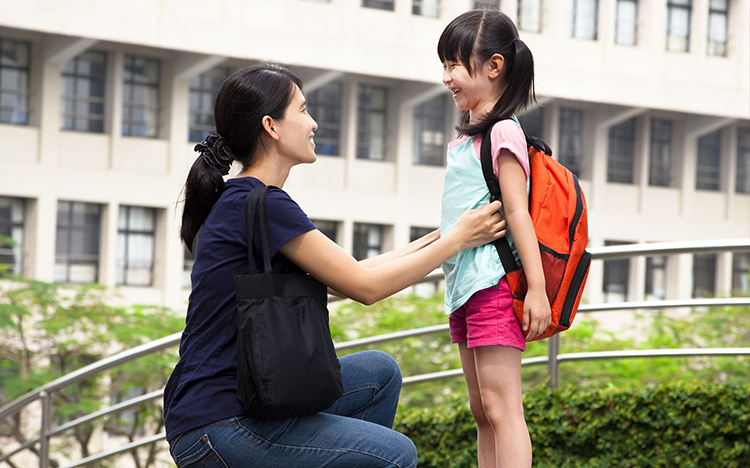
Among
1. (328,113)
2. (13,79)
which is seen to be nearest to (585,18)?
(328,113)

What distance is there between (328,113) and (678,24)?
9405 millimetres

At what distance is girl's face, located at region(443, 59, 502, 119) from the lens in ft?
9.29

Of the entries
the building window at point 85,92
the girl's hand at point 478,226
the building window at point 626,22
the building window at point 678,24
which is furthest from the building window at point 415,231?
the girl's hand at point 478,226

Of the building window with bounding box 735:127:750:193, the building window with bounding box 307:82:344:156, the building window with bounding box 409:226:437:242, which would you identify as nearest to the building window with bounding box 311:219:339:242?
the building window with bounding box 307:82:344:156

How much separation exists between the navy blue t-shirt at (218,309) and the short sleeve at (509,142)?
0.55 metres

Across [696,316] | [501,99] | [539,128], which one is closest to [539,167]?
[501,99]

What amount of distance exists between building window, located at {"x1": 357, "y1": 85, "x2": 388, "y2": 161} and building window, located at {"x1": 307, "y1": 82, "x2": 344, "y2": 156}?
531 mm

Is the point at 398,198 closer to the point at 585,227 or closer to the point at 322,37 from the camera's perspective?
the point at 322,37

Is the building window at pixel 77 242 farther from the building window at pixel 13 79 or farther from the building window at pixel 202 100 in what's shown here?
the building window at pixel 202 100

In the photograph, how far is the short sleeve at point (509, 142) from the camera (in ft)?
8.82

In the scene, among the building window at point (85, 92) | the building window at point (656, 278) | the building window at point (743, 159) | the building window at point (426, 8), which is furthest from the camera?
the building window at point (743, 159)

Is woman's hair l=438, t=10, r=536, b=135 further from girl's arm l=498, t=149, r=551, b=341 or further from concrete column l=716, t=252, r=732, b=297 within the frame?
concrete column l=716, t=252, r=732, b=297

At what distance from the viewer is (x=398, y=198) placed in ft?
74.6

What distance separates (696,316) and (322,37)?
29.9 ft
